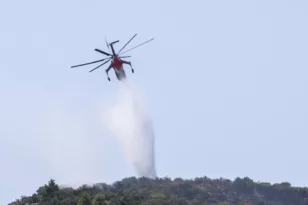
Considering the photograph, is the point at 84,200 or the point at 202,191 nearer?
the point at 84,200

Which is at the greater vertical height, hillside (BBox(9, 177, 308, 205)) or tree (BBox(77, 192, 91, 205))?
hillside (BBox(9, 177, 308, 205))

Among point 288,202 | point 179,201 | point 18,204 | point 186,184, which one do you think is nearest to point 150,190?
point 186,184

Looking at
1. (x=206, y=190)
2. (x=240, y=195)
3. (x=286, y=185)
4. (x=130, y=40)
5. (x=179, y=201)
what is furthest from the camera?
(x=286, y=185)

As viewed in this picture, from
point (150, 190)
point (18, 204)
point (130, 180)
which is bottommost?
point (18, 204)

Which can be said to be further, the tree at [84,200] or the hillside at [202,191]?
the hillside at [202,191]

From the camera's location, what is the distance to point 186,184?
119062 millimetres

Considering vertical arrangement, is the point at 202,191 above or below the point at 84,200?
above

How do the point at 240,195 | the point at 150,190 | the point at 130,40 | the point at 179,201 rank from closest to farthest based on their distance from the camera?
1. the point at 130,40
2. the point at 179,201
3. the point at 150,190
4. the point at 240,195

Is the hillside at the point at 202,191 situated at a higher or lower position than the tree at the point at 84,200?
higher

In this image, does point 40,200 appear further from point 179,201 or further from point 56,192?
point 179,201

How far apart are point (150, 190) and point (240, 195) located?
76.9ft

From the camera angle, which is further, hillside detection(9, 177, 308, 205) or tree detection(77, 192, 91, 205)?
hillside detection(9, 177, 308, 205)

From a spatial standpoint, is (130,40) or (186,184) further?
(186,184)

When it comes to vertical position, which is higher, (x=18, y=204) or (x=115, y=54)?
(x=115, y=54)
